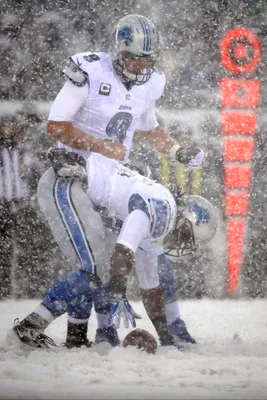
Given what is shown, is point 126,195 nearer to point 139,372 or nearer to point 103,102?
point 103,102

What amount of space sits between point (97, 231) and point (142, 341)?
0.52 m

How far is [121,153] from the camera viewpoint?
3.93m

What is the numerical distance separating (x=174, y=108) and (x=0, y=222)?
1339 mm

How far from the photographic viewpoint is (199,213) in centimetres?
402

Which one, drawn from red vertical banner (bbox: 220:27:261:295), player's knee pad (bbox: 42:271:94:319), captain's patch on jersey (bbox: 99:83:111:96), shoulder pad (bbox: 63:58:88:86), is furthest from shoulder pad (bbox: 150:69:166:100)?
red vertical banner (bbox: 220:27:261:295)

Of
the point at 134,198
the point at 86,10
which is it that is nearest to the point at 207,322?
the point at 134,198

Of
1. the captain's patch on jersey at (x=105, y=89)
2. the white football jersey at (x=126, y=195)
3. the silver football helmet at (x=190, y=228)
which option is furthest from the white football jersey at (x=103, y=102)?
the silver football helmet at (x=190, y=228)

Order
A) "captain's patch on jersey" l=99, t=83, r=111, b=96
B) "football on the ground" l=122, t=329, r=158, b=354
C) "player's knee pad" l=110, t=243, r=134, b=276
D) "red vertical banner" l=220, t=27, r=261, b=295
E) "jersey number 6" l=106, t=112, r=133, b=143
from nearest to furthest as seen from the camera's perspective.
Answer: "player's knee pad" l=110, t=243, r=134, b=276
"football on the ground" l=122, t=329, r=158, b=354
"captain's patch on jersey" l=99, t=83, r=111, b=96
"jersey number 6" l=106, t=112, r=133, b=143
"red vertical banner" l=220, t=27, r=261, b=295

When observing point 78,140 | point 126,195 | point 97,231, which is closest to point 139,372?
point 97,231

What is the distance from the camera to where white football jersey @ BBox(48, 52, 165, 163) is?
3822 millimetres

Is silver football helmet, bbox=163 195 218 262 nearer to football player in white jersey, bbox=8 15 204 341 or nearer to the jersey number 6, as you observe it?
football player in white jersey, bbox=8 15 204 341

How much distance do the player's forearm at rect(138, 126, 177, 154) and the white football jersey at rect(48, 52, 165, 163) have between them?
0.17 metres

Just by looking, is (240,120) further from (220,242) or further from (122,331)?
(122,331)

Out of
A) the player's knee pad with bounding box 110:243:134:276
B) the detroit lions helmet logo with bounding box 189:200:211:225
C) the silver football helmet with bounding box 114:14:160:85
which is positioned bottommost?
the player's knee pad with bounding box 110:243:134:276
